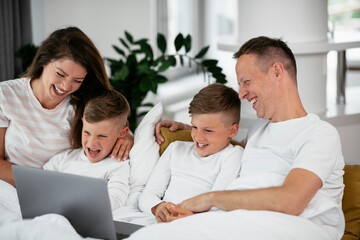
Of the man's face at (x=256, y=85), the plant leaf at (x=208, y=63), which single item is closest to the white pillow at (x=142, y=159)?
the man's face at (x=256, y=85)

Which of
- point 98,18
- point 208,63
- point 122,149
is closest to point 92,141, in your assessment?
point 122,149

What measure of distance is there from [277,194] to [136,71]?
2.07 m

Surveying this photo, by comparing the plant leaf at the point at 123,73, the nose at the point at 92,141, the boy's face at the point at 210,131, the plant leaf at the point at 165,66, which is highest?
the plant leaf at the point at 165,66

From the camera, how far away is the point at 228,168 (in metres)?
2.05

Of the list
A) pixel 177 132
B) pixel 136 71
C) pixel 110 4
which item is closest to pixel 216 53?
pixel 110 4

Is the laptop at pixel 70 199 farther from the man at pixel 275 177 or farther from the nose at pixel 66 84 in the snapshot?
the nose at pixel 66 84

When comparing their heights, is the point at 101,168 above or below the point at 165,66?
below

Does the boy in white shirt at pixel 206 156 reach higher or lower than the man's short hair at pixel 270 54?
lower

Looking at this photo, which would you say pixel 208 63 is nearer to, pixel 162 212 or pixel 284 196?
pixel 162 212

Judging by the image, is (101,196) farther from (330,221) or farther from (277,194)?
(330,221)

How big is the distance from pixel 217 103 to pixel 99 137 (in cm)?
57

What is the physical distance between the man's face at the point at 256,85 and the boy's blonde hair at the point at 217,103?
15cm

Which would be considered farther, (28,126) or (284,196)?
(28,126)

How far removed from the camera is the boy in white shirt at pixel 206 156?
208 cm
